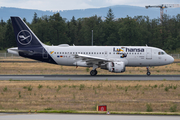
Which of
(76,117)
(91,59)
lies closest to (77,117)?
(76,117)

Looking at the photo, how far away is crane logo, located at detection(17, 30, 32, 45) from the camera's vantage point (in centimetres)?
3569

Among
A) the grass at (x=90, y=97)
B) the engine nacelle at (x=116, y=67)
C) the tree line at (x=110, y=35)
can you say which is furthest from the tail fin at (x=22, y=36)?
the tree line at (x=110, y=35)

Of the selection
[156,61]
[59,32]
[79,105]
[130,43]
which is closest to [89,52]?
[156,61]

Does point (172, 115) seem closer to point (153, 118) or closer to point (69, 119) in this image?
point (153, 118)

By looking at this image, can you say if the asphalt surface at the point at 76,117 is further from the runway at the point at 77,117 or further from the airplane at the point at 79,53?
the airplane at the point at 79,53

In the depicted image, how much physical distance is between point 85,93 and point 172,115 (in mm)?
9126

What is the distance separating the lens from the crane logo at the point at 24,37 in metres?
35.7

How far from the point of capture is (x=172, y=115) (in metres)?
14.6

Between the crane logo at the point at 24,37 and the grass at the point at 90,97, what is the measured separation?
35.7 ft

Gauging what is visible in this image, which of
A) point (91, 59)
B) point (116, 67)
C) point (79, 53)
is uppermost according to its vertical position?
point (79, 53)

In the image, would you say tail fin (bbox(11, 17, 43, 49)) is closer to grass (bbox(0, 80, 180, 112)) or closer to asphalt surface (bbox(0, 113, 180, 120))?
grass (bbox(0, 80, 180, 112))

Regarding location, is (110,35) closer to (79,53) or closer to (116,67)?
(79,53)

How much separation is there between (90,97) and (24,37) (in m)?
18.0

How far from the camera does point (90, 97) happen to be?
2102 centimetres
